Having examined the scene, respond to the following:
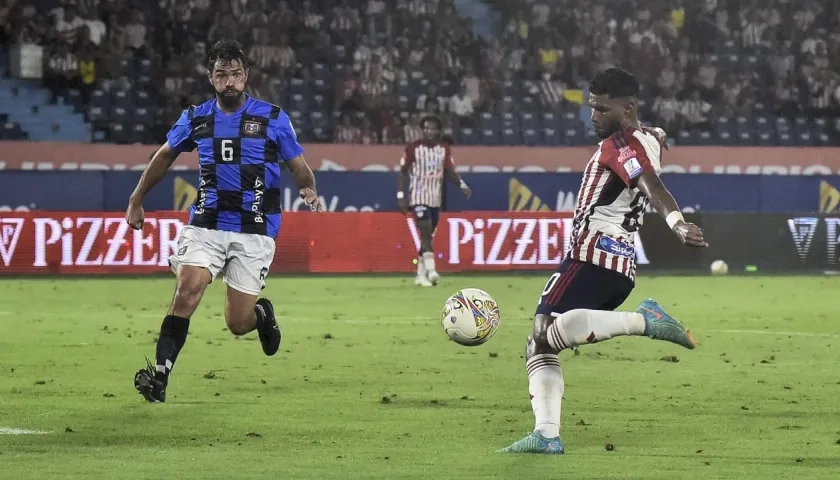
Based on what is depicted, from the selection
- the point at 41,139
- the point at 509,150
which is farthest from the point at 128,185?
the point at 509,150

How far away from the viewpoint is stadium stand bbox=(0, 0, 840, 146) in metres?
27.4

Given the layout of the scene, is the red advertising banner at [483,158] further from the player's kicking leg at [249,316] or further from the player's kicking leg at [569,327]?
the player's kicking leg at [569,327]

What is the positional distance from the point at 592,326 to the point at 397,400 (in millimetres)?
2549

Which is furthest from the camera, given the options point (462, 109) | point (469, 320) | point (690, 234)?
point (462, 109)

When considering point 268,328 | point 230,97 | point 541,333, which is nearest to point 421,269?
point 268,328

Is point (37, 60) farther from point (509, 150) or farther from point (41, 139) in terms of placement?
point (509, 150)

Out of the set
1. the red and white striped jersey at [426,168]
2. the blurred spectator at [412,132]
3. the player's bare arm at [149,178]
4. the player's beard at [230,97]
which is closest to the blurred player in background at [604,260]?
the player's beard at [230,97]

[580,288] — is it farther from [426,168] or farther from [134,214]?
[426,168]

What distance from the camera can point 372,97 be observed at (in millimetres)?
28812

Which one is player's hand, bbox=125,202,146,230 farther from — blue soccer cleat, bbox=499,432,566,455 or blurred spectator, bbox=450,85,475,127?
blurred spectator, bbox=450,85,475,127

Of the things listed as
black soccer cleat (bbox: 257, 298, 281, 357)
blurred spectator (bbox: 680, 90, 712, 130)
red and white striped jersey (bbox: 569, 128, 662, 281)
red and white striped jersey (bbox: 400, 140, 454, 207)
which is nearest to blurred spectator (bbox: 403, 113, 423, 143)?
red and white striped jersey (bbox: 400, 140, 454, 207)

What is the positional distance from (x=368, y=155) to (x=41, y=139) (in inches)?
238

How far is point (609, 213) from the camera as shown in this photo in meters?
7.36

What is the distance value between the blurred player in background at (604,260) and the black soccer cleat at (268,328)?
9.27 feet
